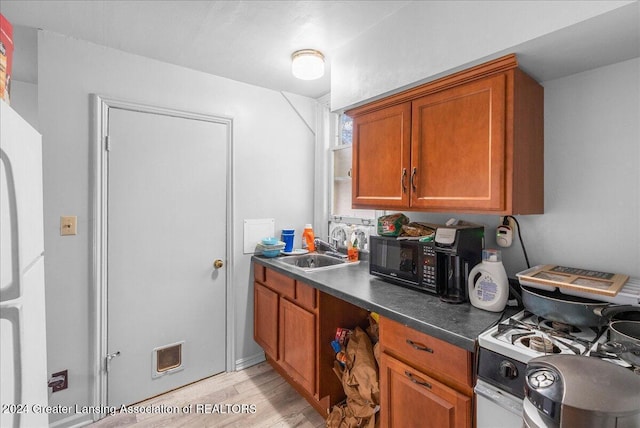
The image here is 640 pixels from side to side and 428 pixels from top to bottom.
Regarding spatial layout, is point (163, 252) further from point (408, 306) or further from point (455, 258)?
point (455, 258)

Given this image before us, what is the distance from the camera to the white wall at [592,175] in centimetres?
122

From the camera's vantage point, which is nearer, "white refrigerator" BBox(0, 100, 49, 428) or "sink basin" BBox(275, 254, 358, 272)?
"white refrigerator" BBox(0, 100, 49, 428)

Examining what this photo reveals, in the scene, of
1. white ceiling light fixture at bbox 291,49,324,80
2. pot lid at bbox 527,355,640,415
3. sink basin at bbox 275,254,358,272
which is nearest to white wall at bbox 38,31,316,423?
sink basin at bbox 275,254,358,272

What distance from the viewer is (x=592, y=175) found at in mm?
1310

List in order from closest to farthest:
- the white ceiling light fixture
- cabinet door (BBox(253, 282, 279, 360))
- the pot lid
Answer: the pot lid → the white ceiling light fixture → cabinet door (BBox(253, 282, 279, 360))

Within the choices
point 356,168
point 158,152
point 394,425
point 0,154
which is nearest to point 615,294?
point 394,425

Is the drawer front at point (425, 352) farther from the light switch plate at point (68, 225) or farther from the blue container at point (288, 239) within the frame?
the light switch plate at point (68, 225)

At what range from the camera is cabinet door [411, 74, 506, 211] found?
126cm

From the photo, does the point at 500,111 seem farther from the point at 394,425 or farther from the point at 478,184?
the point at 394,425

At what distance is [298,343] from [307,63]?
1850 mm

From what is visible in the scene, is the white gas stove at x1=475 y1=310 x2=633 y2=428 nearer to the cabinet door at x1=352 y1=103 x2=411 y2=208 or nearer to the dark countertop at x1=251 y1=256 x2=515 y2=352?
the dark countertop at x1=251 y1=256 x2=515 y2=352

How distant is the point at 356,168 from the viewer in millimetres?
1970

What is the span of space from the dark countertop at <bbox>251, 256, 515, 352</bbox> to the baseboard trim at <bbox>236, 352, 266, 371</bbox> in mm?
1015

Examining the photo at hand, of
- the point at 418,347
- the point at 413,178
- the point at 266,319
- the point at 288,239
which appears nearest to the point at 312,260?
the point at 288,239
